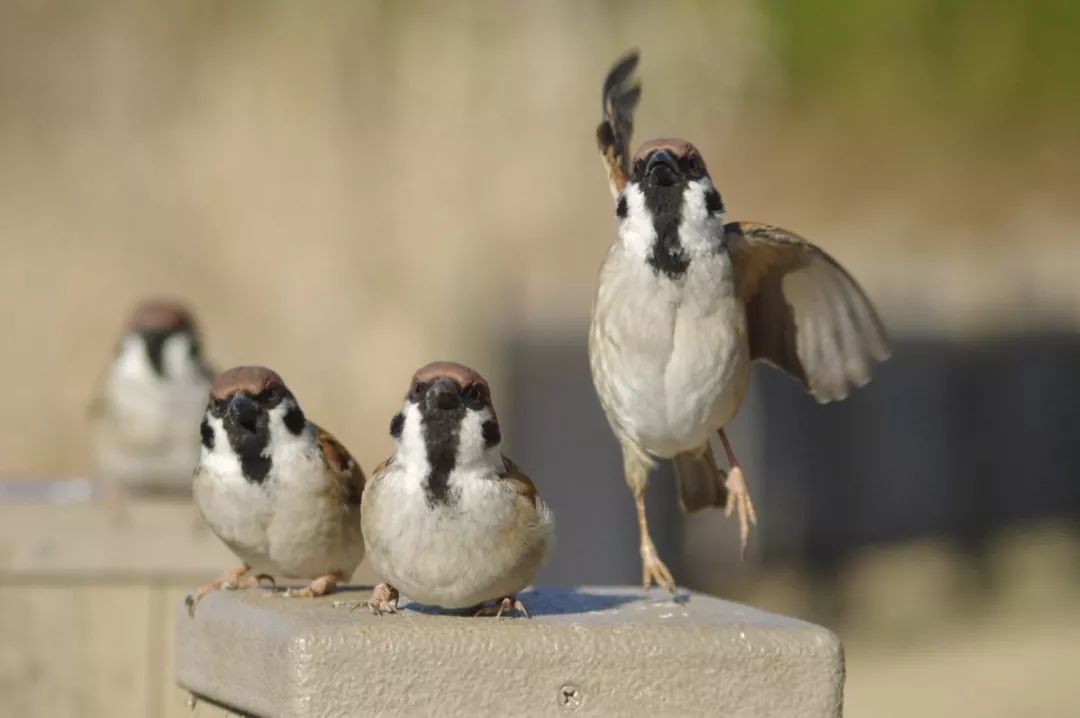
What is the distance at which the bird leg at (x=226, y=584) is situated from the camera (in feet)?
11.6

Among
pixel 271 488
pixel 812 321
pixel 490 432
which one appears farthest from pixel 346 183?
pixel 490 432

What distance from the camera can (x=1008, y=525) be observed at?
9.48 meters

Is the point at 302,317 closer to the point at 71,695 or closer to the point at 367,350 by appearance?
the point at 367,350

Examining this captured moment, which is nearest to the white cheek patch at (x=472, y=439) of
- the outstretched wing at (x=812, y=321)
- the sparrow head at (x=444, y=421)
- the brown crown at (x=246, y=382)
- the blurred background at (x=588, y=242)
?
the sparrow head at (x=444, y=421)

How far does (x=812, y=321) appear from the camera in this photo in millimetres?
3943

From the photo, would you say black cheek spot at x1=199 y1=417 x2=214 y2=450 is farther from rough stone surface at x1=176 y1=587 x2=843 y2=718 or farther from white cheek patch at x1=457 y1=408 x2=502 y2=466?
white cheek patch at x1=457 y1=408 x2=502 y2=466

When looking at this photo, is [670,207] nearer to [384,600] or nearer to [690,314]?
[690,314]

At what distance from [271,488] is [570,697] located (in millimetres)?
860

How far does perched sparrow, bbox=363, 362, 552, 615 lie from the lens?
3035mm

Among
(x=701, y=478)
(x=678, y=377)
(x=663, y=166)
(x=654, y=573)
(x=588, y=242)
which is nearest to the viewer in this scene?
(x=663, y=166)

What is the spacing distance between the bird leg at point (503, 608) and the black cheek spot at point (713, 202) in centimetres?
77

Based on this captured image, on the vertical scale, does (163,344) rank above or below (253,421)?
above

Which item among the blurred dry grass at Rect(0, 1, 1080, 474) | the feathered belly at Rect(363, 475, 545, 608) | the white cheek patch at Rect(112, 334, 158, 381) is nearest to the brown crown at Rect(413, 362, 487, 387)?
the feathered belly at Rect(363, 475, 545, 608)

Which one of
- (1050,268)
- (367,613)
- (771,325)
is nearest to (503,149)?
(1050,268)
